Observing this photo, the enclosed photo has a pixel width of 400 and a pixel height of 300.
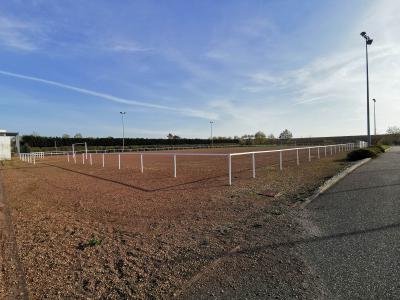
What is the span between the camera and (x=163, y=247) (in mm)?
4684

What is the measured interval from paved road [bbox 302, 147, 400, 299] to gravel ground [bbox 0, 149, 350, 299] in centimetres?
28

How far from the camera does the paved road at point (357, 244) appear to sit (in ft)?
11.0

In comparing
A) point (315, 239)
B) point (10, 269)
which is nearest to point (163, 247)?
point (10, 269)

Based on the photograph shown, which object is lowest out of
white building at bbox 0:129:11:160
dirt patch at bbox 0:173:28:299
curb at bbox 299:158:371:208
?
dirt patch at bbox 0:173:28:299

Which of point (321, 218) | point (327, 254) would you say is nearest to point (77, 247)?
point (327, 254)

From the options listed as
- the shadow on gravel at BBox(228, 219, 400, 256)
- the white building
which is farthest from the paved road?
the white building

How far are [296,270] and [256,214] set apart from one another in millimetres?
2806

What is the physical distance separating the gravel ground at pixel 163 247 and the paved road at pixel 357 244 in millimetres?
283

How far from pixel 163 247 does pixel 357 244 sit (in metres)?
2.65

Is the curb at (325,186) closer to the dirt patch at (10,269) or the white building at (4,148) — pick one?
the dirt patch at (10,269)

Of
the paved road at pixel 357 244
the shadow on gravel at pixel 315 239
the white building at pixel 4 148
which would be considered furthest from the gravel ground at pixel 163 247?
the white building at pixel 4 148

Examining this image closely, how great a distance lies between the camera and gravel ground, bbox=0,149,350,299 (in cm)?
347

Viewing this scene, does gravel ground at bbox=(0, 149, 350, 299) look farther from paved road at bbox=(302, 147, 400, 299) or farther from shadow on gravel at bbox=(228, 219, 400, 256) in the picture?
→ paved road at bbox=(302, 147, 400, 299)

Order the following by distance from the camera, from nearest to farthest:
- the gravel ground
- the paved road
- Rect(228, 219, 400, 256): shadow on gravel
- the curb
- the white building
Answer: the paved road < the gravel ground < Rect(228, 219, 400, 256): shadow on gravel < the curb < the white building
